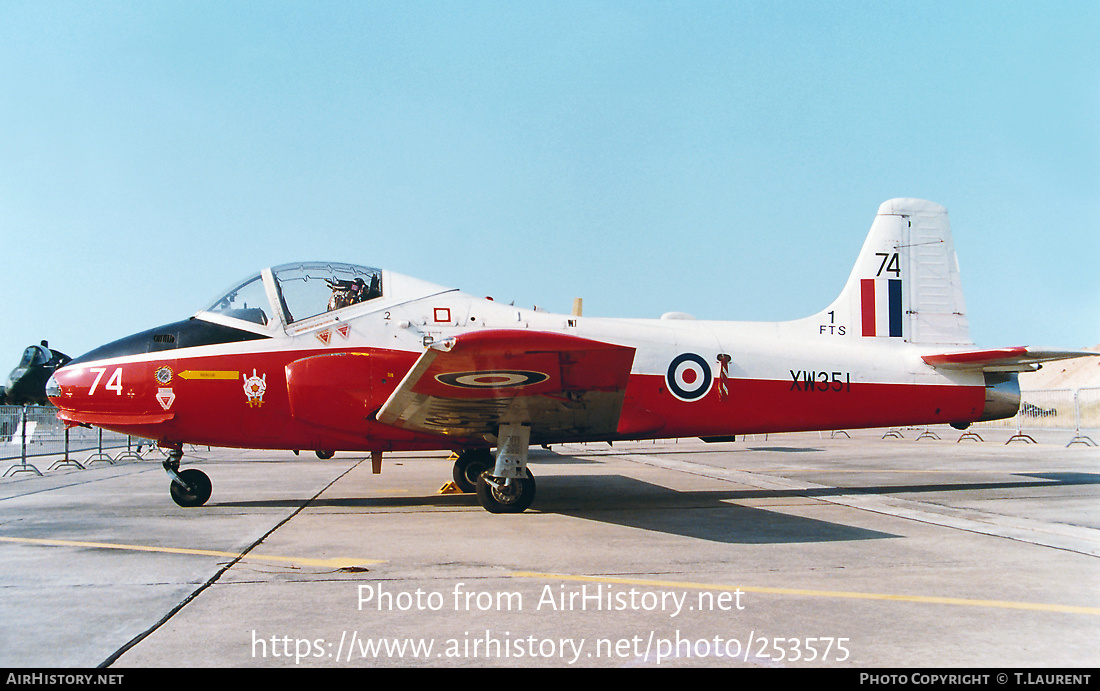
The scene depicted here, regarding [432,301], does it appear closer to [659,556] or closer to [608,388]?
[608,388]

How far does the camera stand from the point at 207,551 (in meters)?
5.84

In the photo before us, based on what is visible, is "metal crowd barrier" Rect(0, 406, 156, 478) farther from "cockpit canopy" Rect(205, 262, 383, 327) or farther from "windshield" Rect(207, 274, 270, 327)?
"cockpit canopy" Rect(205, 262, 383, 327)

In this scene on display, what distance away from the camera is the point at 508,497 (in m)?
7.94

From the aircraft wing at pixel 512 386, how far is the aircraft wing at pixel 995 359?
4.95 m

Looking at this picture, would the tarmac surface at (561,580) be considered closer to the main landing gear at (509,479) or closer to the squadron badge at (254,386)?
the main landing gear at (509,479)

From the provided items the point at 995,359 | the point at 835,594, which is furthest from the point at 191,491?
the point at 995,359

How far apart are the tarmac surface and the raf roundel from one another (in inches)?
54.4

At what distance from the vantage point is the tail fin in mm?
10273

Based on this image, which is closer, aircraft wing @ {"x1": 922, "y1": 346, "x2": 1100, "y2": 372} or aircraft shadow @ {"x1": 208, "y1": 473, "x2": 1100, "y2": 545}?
aircraft shadow @ {"x1": 208, "y1": 473, "x2": 1100, "y2": 545}

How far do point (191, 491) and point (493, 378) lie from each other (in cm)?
440

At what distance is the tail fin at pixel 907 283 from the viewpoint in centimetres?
1027

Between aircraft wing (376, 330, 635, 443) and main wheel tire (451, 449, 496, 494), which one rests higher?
aircraft wing (376, 330, 635, 443)

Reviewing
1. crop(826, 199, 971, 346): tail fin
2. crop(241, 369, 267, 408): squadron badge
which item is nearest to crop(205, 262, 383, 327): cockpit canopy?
crop(241, 369, 267, 408): squadron badge

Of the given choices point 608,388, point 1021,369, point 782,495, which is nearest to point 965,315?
point 1021,369
